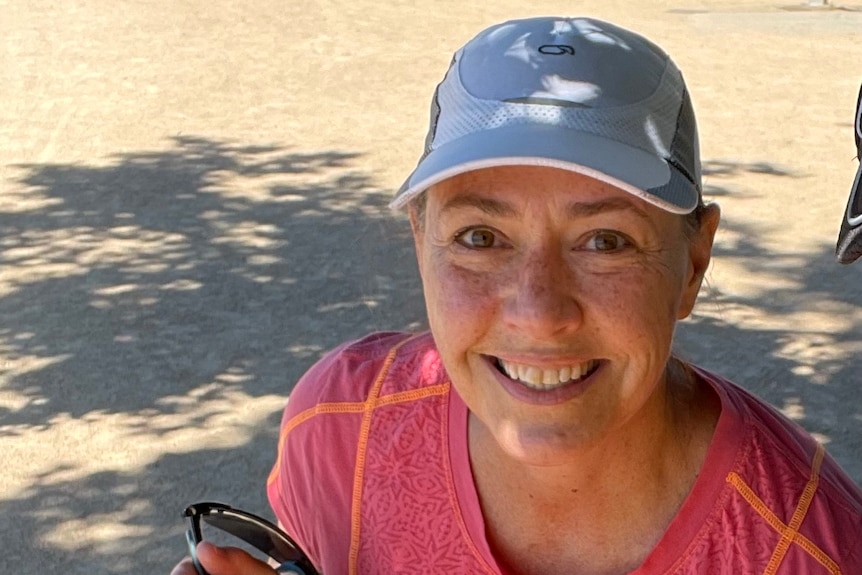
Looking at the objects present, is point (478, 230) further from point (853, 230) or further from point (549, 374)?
point (853, 230)

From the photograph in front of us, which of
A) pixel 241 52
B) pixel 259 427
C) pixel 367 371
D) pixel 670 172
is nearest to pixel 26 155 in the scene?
pixel 241 52

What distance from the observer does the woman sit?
1.84m

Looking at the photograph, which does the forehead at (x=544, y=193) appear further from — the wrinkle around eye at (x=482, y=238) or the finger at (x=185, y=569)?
the finger at (x=185, y=569)

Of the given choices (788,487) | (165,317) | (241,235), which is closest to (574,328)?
(788,487)

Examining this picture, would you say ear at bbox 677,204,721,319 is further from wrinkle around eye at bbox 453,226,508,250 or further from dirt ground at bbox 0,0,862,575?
dirt ground at bbox 0,0,862,575

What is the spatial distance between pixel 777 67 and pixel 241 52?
13.8 feet

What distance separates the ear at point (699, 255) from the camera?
205 cm

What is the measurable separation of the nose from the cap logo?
0.28m

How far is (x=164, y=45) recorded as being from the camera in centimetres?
1086

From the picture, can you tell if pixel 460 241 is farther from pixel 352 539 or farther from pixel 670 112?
pixel 352 539

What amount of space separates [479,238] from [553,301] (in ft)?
0.53

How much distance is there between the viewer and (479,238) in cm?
196

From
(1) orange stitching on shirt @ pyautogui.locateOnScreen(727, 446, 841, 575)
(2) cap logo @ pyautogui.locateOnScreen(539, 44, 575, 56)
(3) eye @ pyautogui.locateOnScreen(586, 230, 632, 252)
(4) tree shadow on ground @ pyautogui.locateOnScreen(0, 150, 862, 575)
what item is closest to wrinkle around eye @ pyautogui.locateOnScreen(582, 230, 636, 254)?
(3) eye @ pyautogui.locateOnScreen(586, 230, 632, 252)

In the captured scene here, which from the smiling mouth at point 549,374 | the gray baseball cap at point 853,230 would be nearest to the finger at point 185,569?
the smiling mouth at point 549,374
